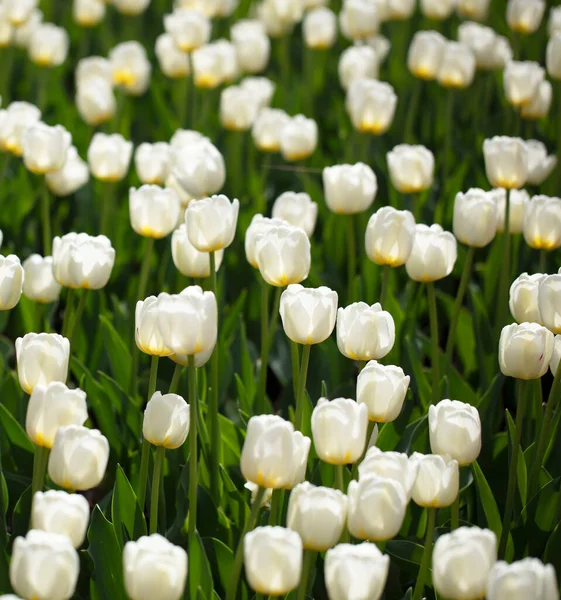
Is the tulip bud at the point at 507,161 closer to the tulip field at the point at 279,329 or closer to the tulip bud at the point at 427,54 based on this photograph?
the tulip field at the point at 279,329

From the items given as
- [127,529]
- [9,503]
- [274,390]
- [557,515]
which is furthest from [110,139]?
[557,515]

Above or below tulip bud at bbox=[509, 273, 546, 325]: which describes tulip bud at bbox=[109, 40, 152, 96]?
above

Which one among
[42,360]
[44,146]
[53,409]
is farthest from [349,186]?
[53,409]

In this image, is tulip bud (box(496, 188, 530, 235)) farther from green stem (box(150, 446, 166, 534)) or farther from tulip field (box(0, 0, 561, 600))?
green stem (box(150, 446, 166, 534))

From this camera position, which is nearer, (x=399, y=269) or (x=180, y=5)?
(x=399, y=269)

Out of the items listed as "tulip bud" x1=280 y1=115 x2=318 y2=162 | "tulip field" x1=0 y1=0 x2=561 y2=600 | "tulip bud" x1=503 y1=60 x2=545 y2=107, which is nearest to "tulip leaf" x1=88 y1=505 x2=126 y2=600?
"tulip field" x1=0 y1=0 x2=561 y2=600

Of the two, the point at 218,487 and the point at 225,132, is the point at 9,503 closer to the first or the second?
the point at 218,487

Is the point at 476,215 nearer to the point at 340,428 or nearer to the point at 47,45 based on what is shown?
the point at 340,428
